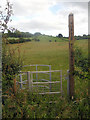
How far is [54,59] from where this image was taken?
27.5ft

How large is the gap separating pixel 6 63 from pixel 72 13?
7.91 ft

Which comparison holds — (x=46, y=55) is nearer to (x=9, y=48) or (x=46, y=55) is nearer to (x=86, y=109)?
(x=9, y=48)

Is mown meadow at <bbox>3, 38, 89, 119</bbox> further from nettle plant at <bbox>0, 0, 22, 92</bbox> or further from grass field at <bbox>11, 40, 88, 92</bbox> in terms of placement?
grass field at <bbox>11, 40, 88, 92</bbox>

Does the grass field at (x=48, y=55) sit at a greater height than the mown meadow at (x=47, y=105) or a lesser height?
greater

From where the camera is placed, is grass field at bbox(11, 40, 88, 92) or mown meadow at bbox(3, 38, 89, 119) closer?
mown meadow at bbox(3, 38, 89, 119)

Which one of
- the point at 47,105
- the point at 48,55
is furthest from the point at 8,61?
the point at 48,55

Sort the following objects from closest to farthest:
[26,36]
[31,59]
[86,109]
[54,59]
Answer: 1. [86,109]
2. [26,36]
3. [31,59]
4. [54,59]

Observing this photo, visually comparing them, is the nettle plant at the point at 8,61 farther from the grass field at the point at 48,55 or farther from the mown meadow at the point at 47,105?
the grass field at the point at 48,55

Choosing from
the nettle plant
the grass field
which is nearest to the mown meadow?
the nettle plant

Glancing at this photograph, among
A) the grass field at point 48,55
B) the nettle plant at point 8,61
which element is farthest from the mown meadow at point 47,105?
the grass field at point 48,55

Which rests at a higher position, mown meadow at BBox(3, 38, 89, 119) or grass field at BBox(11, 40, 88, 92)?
grass field at BBox(11, 40, 88, 92)

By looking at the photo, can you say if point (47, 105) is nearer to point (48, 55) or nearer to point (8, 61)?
point (8, 61)

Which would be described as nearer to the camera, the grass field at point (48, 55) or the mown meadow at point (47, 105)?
the mown meadow at point (47, 105)

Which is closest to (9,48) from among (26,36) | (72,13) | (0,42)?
(0,42)
